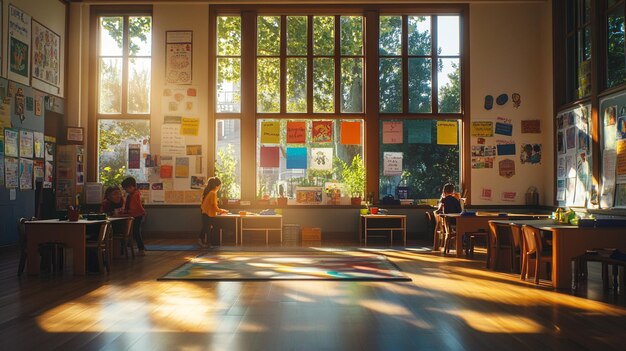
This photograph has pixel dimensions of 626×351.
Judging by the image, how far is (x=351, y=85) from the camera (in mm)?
13234

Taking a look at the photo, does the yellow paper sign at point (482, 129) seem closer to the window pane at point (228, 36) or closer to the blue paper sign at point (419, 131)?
the blue paper sign at point (419, 131)

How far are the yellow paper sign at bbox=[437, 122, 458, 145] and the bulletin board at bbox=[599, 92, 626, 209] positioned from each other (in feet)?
11.4

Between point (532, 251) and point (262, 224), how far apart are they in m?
6.45

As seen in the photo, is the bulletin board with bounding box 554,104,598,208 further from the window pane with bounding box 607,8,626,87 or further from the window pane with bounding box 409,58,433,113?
the window pane with bounding box 409,58,433,113

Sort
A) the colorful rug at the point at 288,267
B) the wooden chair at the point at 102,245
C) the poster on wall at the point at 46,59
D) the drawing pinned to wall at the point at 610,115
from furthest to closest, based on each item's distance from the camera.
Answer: the poster on wall at the point at 46,59
the drawing pinned to wall at the point at 610,115
the wooden chair at the point at 102,245
the colorful rug at the point at 288,267

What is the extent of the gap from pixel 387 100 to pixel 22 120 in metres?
7.24

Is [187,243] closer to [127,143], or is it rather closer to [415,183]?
[127,143]

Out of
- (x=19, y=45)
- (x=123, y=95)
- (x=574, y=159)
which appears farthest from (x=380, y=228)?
(x=19, y=45)

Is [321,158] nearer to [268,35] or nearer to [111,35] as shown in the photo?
[268,35]

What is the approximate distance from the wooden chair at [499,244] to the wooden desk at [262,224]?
4821 millimetres

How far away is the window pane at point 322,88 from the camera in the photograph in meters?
13.2

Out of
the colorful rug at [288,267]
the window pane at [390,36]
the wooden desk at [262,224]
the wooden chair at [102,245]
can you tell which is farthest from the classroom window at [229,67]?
the wooden chair at [102,245]

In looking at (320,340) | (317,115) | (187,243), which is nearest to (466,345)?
(320,340)

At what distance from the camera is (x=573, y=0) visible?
1155cm
